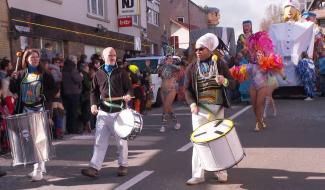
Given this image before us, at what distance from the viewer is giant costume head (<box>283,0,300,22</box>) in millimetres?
17281

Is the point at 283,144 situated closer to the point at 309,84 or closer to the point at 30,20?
A: the point at 309,84

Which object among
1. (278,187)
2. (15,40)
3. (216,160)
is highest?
(15,40)

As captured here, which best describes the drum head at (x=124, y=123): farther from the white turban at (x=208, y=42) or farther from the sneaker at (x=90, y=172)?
the white turban at (x=208, y=42)

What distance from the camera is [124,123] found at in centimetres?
718

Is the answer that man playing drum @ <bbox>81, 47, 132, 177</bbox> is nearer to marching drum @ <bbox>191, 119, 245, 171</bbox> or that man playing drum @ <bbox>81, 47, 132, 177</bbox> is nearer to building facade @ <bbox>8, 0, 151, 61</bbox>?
marching drum @ <bbox>191, 119, 245, 171</bbox>

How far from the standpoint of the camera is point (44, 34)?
17.7 metres

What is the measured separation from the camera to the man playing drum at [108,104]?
7.34m

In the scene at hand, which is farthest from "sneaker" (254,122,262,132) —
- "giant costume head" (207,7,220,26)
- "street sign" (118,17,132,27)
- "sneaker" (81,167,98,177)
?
"street sign" (118,17,132,27)

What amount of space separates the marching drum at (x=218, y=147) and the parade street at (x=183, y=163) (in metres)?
0.41

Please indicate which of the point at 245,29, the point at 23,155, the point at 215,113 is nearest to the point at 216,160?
the point at 215,113

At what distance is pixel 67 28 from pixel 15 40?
393cm

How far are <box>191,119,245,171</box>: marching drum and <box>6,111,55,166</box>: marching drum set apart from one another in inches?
87.8

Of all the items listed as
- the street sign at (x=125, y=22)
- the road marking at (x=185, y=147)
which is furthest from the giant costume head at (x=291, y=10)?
the street sign at (x=125, y=22)

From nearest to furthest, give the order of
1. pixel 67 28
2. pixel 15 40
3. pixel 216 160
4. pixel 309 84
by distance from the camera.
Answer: pixel 216 160, pixel 15 40, pixel 309 84, pixel 67 28
